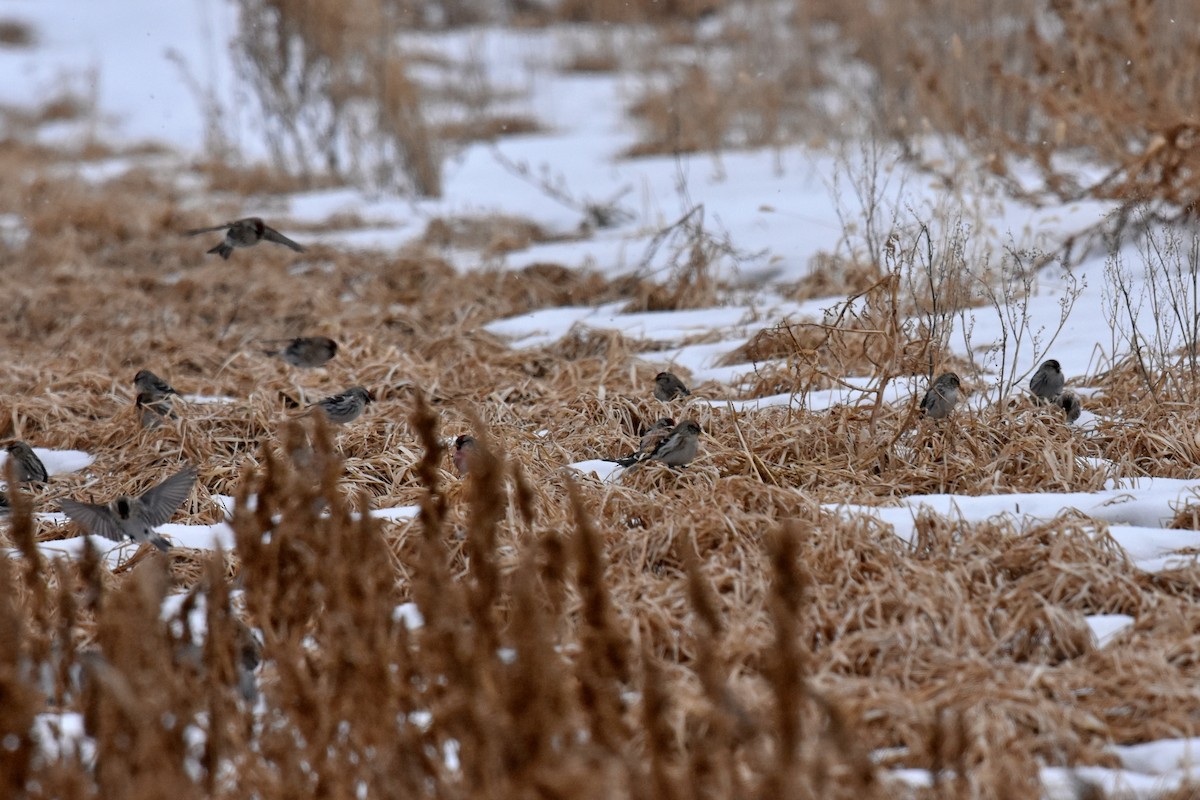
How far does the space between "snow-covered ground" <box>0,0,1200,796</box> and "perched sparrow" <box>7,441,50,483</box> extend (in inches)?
11.1

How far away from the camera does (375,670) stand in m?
2.26

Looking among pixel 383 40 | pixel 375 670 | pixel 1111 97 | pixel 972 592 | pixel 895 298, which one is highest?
pixel 383 40

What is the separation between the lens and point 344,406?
15.2ft

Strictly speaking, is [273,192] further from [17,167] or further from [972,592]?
[972,592]

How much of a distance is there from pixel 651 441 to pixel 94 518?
1688 millimetres

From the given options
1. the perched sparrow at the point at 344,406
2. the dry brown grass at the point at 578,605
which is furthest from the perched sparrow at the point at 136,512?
the perched sparrow at the point at 344,406

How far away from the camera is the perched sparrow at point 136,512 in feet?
11.4

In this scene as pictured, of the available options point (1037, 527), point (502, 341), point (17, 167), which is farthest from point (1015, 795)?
point (17, 167)

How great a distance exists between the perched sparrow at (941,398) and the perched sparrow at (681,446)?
2.47 feet

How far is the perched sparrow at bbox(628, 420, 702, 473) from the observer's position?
388 centimetres

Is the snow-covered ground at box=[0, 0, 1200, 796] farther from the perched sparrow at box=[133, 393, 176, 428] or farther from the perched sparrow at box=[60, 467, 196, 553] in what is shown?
the perched sparrow at box=[133, 393, 176, 428]

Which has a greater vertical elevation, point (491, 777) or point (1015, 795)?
point (491, 777)

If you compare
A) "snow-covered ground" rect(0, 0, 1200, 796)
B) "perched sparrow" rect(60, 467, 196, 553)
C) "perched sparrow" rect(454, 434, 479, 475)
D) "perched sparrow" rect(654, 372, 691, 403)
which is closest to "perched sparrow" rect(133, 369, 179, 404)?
"snow-covered ground" rect(0, 0, 1200, 796)

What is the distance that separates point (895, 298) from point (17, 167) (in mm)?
11268
